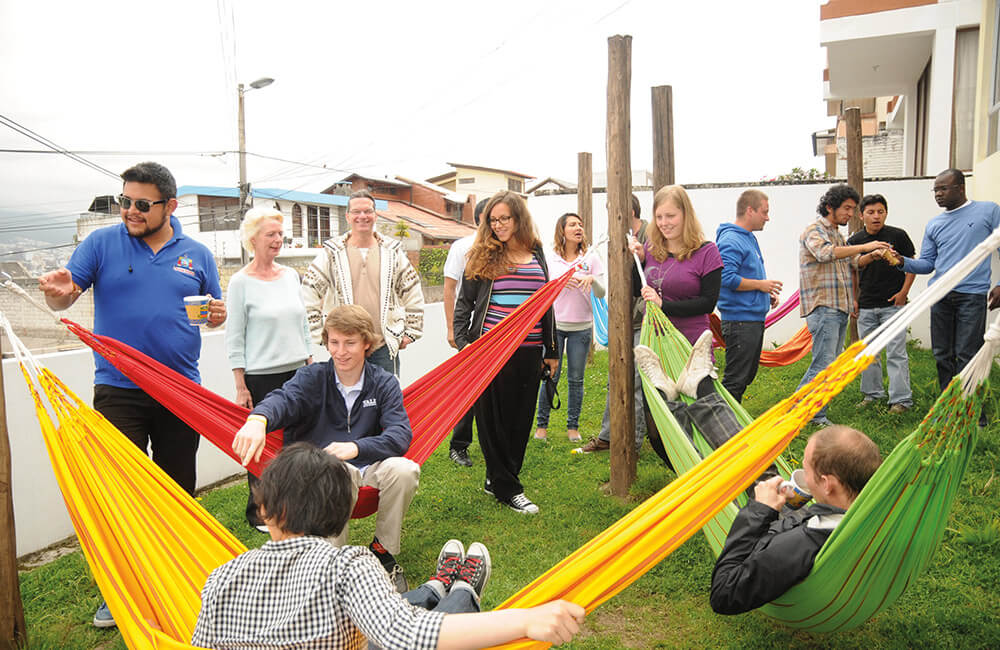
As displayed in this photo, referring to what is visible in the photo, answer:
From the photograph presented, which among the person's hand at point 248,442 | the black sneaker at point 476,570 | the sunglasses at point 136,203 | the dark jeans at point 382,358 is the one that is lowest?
the black sneaker at point 476,570

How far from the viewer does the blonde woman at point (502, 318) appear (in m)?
2.77

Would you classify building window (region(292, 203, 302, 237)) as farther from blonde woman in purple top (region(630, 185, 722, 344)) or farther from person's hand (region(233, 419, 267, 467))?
person's hand (region(233, 419, 267, 467))

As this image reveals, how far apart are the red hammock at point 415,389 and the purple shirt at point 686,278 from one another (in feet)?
1.45

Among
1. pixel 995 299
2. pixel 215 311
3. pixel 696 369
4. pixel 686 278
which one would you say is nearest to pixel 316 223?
pixel 686 278

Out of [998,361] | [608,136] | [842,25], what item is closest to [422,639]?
[608,136]

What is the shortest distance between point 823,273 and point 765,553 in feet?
7.99

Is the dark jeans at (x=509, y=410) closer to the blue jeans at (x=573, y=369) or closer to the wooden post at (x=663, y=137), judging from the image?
the blue jeans at (x=573, y=369)

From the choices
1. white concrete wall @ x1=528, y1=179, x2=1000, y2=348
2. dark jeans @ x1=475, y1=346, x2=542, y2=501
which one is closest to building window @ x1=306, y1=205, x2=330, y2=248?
white concrete wall @ x1=528, y1=179, x2=1000, y2=348

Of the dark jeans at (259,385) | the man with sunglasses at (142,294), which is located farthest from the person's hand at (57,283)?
the dark jeans at (259,385)

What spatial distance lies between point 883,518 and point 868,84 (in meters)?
8.97

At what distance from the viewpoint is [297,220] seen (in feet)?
66.5

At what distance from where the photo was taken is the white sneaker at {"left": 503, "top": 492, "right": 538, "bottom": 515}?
2771 mm

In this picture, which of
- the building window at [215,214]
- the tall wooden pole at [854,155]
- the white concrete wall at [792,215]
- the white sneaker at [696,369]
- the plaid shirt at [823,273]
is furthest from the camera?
the building window at [215,214]

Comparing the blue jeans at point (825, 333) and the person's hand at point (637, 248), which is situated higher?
the person's hand at point (637, 248)
